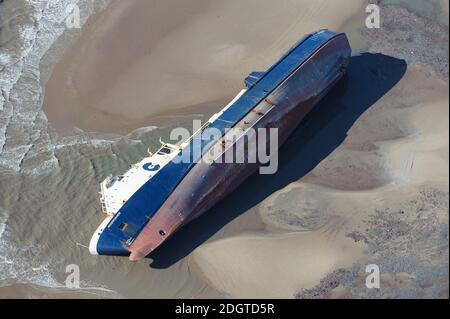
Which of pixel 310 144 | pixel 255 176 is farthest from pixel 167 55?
pixel 255 176

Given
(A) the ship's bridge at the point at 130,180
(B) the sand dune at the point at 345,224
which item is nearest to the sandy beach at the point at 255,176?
(B) the sand dune at the point at 345,224

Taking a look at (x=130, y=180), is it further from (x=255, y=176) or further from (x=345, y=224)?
(x=345, y=224)

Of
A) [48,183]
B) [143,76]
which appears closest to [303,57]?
[143,76]

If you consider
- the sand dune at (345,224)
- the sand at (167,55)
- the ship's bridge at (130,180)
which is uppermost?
the sand at (167,55)

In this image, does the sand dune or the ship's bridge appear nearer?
the sand dune

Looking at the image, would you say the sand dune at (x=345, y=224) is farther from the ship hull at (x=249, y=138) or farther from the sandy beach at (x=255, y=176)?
the ship hull at (x=249, y=138)

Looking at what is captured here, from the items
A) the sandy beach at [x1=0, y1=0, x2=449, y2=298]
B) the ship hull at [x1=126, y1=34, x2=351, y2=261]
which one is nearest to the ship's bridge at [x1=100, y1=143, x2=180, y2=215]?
the sandy beach at [x1=0, y1=0, x2=449, y2=298]

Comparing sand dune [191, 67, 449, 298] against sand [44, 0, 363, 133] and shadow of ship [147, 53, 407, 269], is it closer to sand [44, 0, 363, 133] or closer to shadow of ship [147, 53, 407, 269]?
shadow of ship [147, 53, 407, 269]
